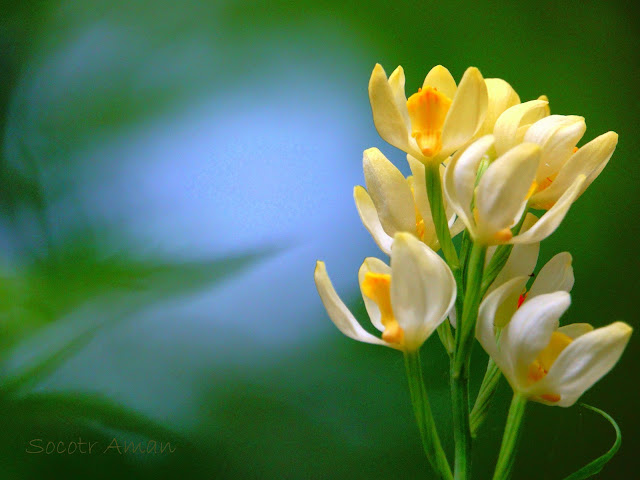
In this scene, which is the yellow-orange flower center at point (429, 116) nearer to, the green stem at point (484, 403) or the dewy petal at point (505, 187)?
the dewy petal at point (505, 187)

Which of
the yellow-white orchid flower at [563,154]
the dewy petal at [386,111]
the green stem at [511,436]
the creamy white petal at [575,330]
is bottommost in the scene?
the green stem at [511,436]

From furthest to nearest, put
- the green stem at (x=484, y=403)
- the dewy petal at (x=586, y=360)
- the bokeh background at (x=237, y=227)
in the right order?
the bokeh background at (x=237, y=227), the green stem at (x=484, y=403), the dewy petal at (x=586, y=360)

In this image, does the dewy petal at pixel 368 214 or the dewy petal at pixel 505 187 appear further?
the dewy petal at pixel 368 214

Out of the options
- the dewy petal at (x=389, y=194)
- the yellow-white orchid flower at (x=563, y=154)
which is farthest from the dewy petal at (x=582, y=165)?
the dewy petal at (x=389, y=194)

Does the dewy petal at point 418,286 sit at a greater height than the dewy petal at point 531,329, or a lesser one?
greater

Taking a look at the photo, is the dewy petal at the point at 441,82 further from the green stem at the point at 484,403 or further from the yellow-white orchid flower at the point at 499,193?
the green stem at the point at 484,403

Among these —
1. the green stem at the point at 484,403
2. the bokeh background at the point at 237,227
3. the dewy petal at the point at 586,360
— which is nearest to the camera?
the dewy petal at the point at 586,360

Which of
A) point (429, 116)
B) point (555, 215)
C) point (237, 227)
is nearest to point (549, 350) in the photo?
point (555, 215)

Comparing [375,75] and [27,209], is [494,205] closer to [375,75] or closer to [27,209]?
[375,75]
